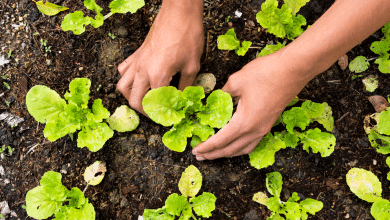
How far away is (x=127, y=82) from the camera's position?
182 centimetres

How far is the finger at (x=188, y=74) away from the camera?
1.74 meters

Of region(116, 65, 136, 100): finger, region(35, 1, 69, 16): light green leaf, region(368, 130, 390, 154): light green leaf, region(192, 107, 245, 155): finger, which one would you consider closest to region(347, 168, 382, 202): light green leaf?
region(368, 130, 390, 154): light green leaf

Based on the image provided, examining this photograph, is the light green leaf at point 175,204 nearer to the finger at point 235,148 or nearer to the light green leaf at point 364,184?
the finger at point 235,148

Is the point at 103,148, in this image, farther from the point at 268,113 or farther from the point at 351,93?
the point at 351,93

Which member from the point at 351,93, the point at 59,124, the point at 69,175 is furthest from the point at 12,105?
the point at 351,93

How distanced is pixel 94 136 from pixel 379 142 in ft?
6.50

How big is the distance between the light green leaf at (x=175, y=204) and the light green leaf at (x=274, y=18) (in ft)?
4.14

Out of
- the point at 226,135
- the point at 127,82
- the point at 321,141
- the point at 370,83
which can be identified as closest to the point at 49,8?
the point at 127,82

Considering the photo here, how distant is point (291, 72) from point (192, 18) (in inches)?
26.5

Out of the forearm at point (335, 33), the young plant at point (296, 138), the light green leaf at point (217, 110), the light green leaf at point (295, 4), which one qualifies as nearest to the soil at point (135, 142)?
the young plant at point (296, 138)

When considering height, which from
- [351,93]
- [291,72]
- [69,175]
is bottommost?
[69,175]

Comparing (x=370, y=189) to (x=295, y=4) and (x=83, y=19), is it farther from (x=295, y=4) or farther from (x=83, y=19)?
(x=83, y=19)

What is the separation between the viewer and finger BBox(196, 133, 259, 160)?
168 centimetres

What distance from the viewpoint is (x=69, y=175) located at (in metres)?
1.96
